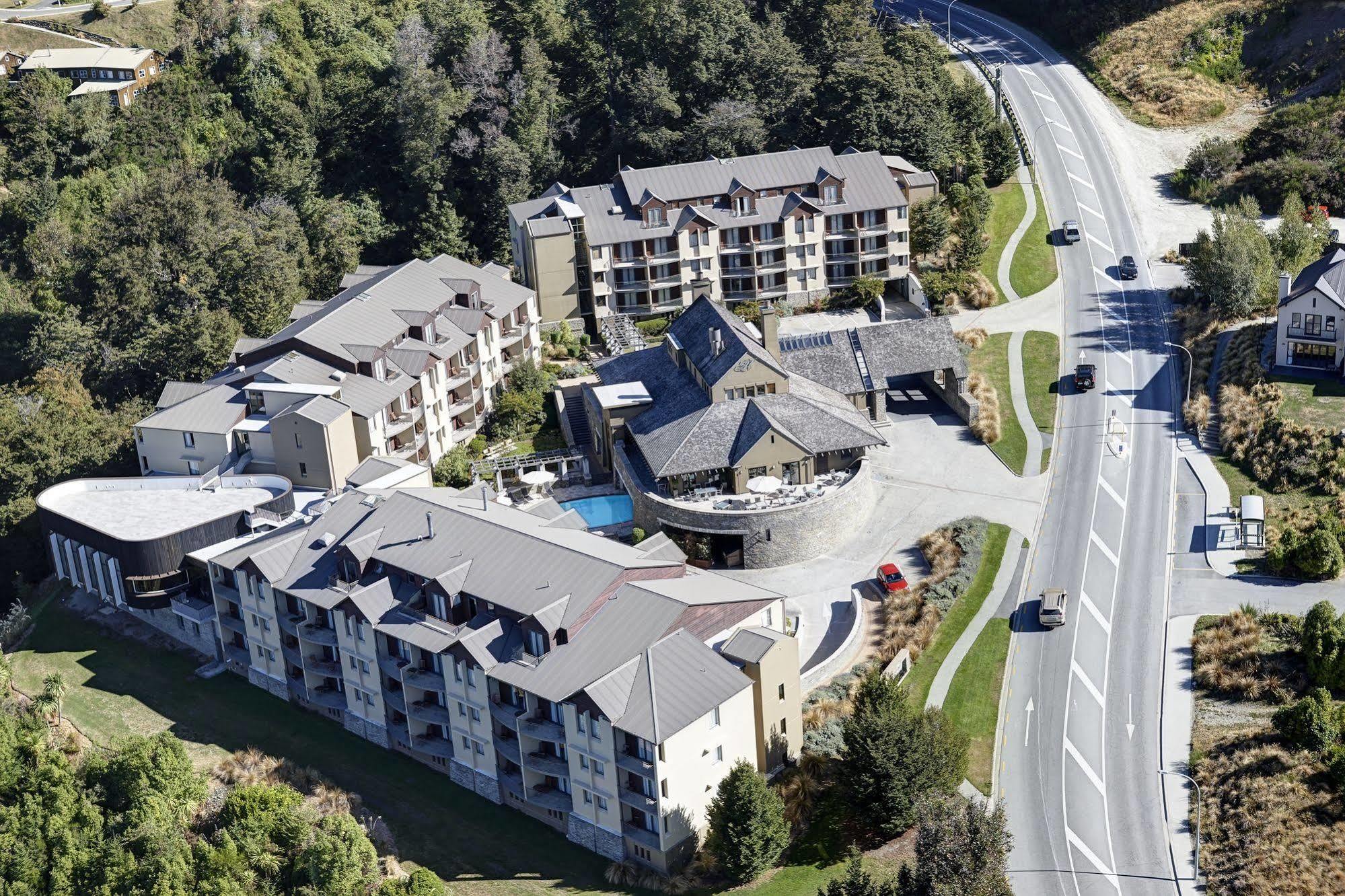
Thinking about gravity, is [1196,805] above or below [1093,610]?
below

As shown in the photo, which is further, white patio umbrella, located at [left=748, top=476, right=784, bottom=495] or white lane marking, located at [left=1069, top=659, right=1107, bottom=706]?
white patio umbrella, located at [left=748, top=476, right=784, bottom=495]

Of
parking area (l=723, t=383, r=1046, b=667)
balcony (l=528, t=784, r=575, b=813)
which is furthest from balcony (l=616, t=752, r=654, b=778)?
parking area (l=723, t=383, r=1046, b=667)

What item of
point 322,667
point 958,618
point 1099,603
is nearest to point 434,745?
point 322,667

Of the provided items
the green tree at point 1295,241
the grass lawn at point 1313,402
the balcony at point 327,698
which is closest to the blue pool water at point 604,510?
the balcony at point 327,698

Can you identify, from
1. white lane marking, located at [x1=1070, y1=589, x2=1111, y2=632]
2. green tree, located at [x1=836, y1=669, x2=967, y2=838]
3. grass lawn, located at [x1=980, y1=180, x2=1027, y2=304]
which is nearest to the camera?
green tree, located at [x1=836, y1=669, x2=967, y2=838]

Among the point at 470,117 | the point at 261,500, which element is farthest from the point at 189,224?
the point at 261,500

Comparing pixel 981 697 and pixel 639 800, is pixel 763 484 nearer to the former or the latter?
pixel 981 697

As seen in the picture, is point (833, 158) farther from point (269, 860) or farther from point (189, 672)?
point (269, 860)

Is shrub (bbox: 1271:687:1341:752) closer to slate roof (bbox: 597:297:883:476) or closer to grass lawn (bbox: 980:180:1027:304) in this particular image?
slate roof (bbox: 597:297:883:476)
